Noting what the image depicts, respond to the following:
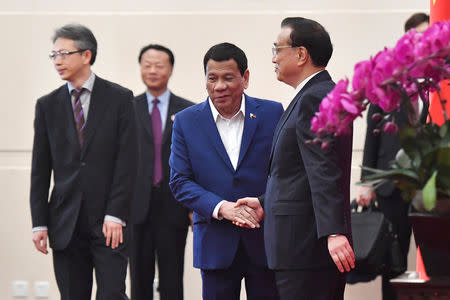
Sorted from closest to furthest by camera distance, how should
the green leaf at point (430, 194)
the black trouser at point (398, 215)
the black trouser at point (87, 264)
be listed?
the green leaf at point (430, 194) < the black trouser at point (87, 264) < the black trouser at point (398, 215)

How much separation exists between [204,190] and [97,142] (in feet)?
3.50

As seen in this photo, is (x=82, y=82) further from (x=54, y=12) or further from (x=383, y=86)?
(x=383, y=86)

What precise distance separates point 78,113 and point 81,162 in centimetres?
27

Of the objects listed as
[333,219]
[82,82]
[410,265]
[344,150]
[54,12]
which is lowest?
[410,265]

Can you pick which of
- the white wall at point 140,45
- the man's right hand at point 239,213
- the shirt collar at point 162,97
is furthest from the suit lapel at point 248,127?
the white wall at point 140,45

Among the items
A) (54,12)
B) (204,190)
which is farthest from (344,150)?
(54,12)

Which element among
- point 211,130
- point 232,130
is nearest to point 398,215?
point 232,130

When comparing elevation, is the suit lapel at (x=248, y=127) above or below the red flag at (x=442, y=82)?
below

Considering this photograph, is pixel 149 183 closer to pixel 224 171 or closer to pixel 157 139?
pixel 157 139

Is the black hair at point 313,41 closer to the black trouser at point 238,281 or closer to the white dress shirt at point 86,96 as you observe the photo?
the black trouser at point 238,281

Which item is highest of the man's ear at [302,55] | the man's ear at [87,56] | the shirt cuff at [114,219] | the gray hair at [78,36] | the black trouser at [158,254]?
the gray hair at [78,36]

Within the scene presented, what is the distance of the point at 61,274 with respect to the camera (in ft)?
17.5

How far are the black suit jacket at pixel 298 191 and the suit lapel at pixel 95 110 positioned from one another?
5.25ft

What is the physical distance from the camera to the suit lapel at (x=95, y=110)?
5.33 meters
